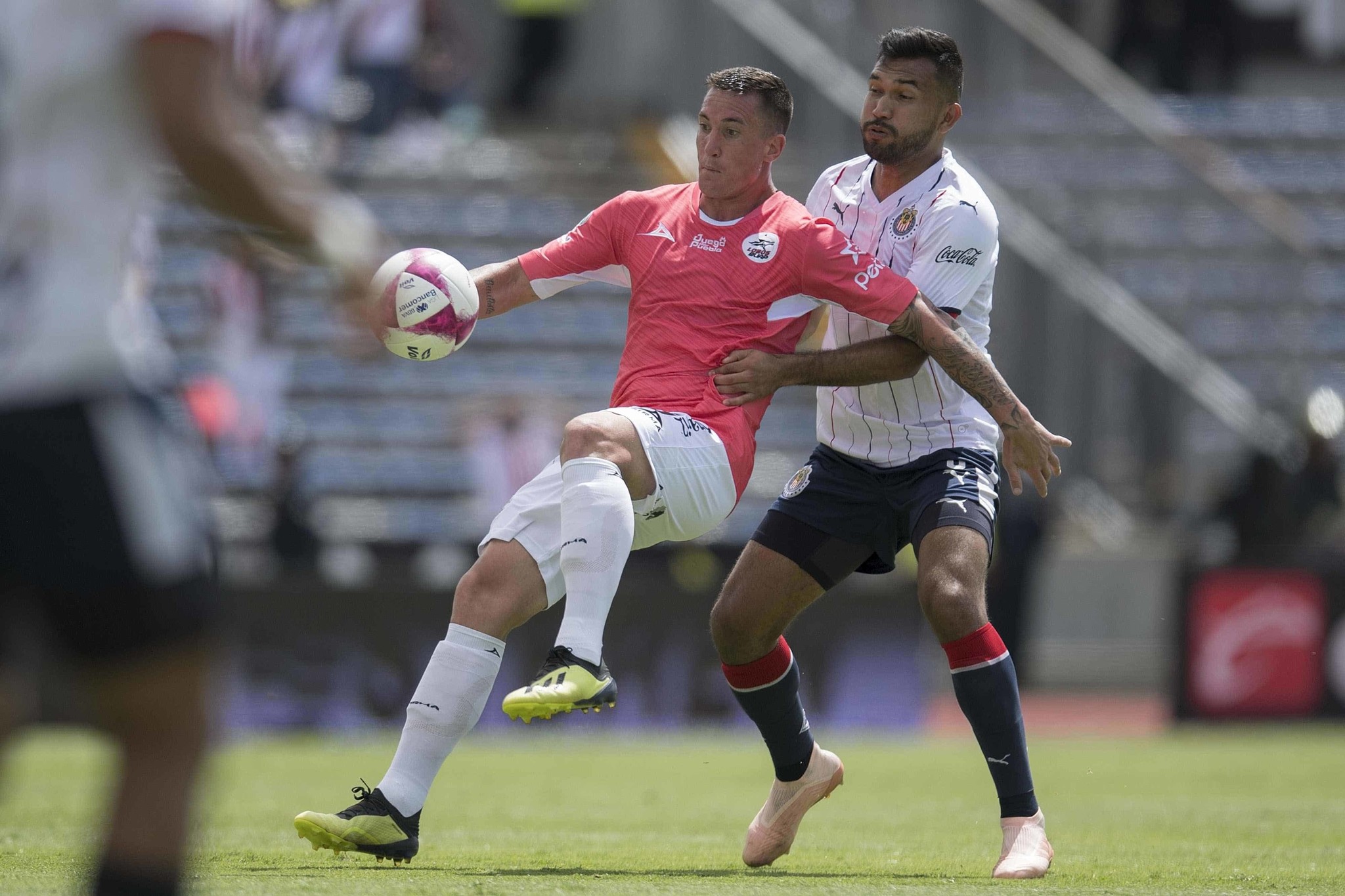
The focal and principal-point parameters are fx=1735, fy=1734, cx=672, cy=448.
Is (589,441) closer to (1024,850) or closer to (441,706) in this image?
(441,706)

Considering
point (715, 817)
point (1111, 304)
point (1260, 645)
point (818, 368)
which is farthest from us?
point (1111, 304)

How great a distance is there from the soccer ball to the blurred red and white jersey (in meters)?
2.24

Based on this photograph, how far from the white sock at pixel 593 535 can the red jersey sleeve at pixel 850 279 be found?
0.95 metres

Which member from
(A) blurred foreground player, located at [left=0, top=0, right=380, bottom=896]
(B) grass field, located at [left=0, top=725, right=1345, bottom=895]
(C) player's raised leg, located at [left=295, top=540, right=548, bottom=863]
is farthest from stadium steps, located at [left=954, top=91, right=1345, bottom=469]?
(A) blurred foreground player, located at [left=0, top=0, right=380, bottom=896]

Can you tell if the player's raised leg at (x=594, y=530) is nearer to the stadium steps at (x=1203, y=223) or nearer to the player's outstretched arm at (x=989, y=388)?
the player's outstretched arm at (x=989, y=388)

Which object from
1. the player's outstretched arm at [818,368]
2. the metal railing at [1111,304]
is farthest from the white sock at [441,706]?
the metal railing at [1111,304]

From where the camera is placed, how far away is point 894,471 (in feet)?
19.0

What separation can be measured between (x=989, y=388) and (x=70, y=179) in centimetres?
334

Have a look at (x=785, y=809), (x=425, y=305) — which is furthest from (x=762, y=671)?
(x=425, y=305)

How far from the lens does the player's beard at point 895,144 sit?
5.72m

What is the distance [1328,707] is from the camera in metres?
13.6

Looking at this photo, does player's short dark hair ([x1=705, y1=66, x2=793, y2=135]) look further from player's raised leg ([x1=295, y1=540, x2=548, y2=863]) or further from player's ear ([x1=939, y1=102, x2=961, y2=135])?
player's raised leg ([x1=295, y1=540, x2=548, y2=863])

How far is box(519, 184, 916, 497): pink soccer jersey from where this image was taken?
18.0ft

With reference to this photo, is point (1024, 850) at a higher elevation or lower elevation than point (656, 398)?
lower
